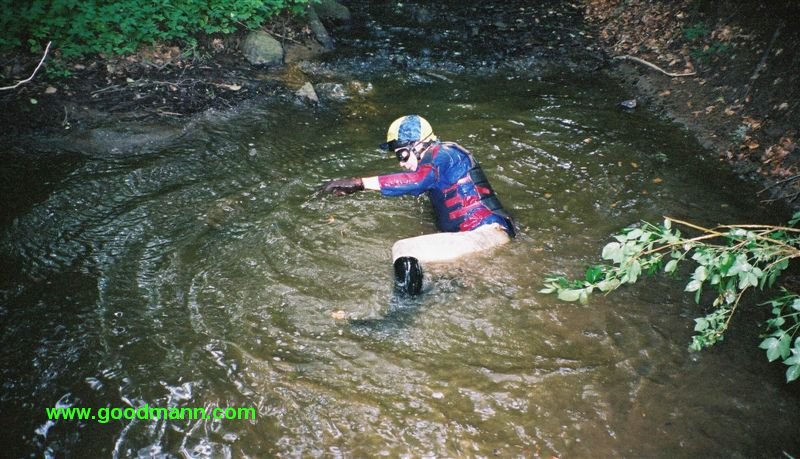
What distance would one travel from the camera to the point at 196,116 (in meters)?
7.95

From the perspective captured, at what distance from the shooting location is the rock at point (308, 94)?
8719mm

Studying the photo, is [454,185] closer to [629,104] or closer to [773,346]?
[773,346]

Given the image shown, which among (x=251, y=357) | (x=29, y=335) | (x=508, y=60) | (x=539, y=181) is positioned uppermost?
(x=508, y=60)

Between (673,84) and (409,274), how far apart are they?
7.45 meters

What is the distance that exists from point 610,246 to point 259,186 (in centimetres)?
498

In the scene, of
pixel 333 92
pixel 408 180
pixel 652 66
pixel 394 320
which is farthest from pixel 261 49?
pixel 652 66

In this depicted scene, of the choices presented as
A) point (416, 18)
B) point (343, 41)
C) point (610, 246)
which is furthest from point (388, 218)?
point (416, 18)

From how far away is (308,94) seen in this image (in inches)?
345

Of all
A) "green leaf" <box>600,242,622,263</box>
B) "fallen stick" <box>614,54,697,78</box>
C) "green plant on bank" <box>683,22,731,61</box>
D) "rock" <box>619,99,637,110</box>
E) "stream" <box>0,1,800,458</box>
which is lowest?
"stream" <box>0,1,800,458</box>

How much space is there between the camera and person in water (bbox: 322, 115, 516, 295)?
5.05 m

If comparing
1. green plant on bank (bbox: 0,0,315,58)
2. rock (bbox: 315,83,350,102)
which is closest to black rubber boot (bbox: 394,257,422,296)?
rock (bbox: 315,83,350,102)

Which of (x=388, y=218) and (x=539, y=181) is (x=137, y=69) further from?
(x=539, y=181)

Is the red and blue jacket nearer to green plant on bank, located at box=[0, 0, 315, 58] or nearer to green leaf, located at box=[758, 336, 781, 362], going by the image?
green leaf, located at box=[758, 336, 781, 362]

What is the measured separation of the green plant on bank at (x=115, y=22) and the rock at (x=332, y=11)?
2116mm
